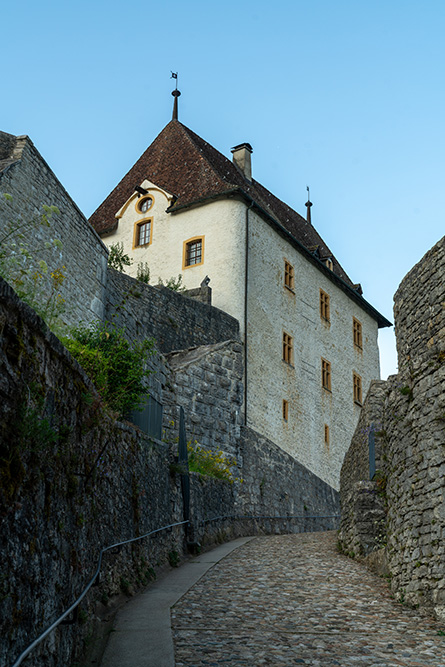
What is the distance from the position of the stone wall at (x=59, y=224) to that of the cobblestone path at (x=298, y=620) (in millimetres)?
5380

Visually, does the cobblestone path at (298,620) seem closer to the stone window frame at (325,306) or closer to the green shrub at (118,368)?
the green shrub at (118,368)

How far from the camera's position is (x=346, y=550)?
38.1 feet

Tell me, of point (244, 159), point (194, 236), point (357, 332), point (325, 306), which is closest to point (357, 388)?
point (357, 332)

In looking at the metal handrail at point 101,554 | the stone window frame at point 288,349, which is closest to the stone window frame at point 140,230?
the stone window frame at point 288,349

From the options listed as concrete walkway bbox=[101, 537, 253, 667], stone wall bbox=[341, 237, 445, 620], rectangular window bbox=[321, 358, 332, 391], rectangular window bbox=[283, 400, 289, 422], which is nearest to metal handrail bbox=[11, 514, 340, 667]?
concrete walkway bbox=[101, 537, 253, 667]

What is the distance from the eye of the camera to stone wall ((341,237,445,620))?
7.69 meters

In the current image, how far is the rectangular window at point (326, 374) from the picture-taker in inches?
1073

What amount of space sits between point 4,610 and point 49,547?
0.92 meters

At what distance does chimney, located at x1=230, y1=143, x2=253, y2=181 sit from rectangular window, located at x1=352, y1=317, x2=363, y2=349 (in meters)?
7.60

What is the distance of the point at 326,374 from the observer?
27.6m

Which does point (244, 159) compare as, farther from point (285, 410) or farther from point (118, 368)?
point (118, 368)

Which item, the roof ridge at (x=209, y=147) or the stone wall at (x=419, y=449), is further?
the roof ridge at (x=209, y=147)

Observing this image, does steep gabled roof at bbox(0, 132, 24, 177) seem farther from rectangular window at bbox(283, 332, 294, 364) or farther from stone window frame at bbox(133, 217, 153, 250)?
rectangular window at bbox(283, 332, 294, 364)

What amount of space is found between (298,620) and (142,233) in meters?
20.2
